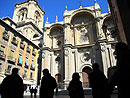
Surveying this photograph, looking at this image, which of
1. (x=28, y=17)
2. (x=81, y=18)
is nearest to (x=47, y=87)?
(x=81, y=18)

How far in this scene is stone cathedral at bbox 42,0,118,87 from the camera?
66.1 ft

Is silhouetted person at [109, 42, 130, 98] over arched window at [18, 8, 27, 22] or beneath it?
beneath

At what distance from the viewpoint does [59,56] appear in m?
23.7

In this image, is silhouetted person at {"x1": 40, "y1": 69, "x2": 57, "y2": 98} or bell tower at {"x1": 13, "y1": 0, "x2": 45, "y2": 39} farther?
bell tower at {"x1": 13, "y1": 0, "x2": 45, "y2": 39}

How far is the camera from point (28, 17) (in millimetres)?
34812

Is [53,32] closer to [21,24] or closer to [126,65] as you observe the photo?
[21,24]

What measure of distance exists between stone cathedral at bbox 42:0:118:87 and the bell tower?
29.6 feet

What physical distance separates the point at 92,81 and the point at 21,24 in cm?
3401

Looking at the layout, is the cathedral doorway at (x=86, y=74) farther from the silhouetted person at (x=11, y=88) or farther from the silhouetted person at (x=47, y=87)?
the silhouetted person at (x=11, y=88)

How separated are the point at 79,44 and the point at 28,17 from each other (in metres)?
20.5

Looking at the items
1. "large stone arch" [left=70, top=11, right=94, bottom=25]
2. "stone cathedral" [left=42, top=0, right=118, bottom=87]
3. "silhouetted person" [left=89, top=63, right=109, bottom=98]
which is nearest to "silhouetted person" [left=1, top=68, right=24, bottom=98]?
"silhouetted person" [left=89, top=63, right=109, bottom=98]

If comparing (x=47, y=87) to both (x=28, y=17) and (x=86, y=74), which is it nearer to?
(x=86, y=74)

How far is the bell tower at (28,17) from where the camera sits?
108 ft

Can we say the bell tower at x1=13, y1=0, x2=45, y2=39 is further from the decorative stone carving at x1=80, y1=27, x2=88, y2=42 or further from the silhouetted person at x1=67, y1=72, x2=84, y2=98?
the silhouetted person at x1=67, y1=72, x2=84, y2=98
